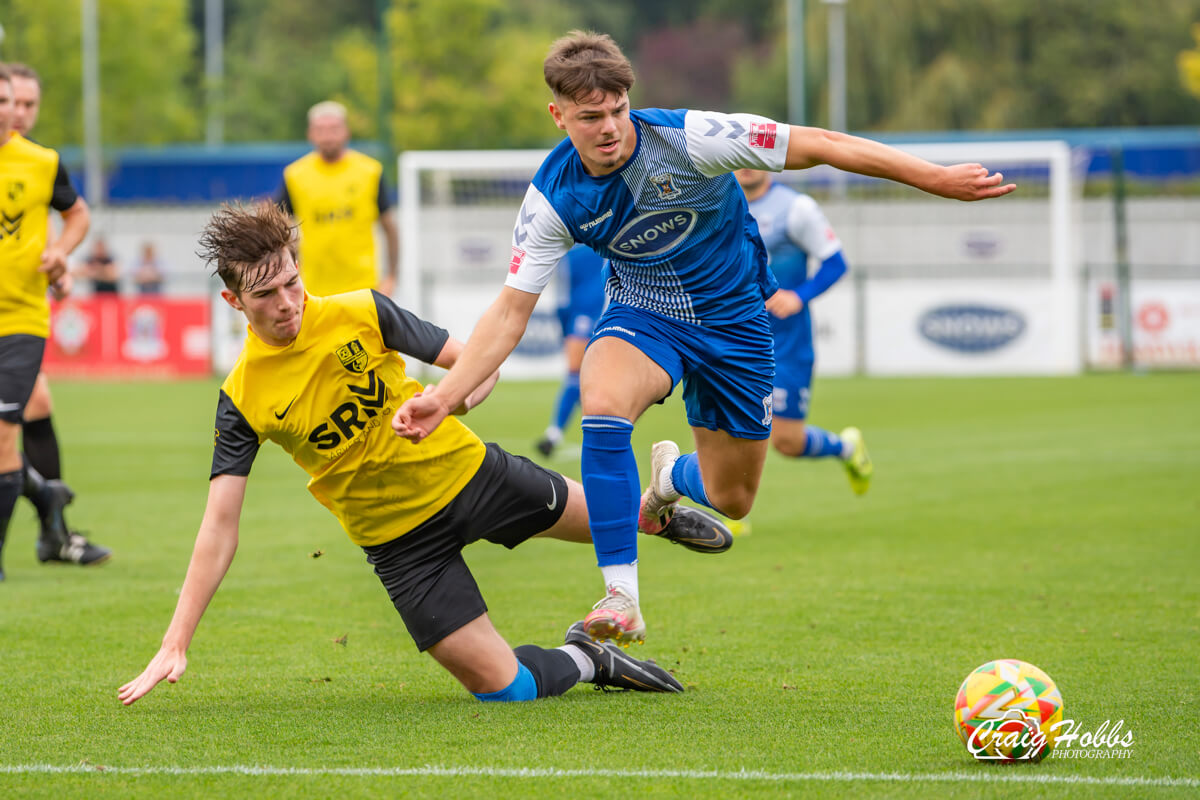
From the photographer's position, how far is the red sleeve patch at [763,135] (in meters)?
4.58

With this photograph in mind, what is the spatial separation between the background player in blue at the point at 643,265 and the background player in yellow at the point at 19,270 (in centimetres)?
310

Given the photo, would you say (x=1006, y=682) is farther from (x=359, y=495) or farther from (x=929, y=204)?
(x=929, y=204)

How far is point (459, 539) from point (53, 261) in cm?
310

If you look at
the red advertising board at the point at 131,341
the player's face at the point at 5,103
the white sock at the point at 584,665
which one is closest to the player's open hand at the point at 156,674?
the white sock at the point at 584,665

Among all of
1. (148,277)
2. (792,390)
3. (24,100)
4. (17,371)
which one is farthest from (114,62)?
(17,371)

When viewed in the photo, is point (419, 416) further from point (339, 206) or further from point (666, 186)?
point (339, 206)

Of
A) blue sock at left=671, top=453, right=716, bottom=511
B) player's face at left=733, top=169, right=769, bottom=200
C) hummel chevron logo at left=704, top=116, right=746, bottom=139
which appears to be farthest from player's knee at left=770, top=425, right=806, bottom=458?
hummel chevron logo at left=704, top=116, right=746, bottom=139

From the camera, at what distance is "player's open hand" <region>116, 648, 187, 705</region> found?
410 centimetres

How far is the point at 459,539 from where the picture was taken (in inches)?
192

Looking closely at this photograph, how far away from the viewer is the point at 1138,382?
19.5m

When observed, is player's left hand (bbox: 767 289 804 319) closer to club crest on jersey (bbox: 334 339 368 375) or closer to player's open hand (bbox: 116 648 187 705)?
club crest on jersey (bbox: 334 339 368 375)

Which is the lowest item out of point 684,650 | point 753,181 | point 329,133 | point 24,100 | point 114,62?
point 684,650

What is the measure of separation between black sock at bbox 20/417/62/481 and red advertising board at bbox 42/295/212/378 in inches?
581

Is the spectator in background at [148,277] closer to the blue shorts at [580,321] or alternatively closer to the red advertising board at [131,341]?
the red advertising board at [131,341]
